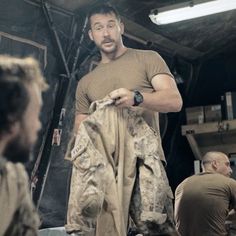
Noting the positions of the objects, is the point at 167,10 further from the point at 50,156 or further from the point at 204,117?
the point at 204,117

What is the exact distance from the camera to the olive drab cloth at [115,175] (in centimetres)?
183

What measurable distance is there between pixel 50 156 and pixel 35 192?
273mm

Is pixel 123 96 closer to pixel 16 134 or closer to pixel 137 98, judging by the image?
pixel 137 98

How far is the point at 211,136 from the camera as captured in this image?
5.25 metres

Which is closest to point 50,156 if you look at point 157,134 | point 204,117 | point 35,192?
point 35,192

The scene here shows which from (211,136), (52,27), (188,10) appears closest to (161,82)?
(52,27)

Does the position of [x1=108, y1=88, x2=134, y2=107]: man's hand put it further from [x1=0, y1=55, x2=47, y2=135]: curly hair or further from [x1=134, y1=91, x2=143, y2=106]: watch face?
[x1=0, y1=55, x2=47, y2=135]: curly hair

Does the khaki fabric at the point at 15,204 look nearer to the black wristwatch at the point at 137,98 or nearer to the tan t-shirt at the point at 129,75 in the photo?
the black wristwatch at the point at 137,98

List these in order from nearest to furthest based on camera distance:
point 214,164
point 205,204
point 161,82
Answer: point 161,82 < point 205,204 < point 214,164

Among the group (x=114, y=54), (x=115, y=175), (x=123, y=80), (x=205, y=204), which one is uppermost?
(x=114, y=54)

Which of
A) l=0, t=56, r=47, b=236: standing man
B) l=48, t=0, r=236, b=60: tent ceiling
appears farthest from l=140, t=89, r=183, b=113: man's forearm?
l=48, t=0, r=236, b=60: tent ceiling

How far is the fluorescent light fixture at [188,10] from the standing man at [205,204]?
119 cm

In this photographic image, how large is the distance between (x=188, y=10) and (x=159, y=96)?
1896 millimetres

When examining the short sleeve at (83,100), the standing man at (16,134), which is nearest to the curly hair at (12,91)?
the standing man at (16,134)
